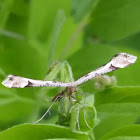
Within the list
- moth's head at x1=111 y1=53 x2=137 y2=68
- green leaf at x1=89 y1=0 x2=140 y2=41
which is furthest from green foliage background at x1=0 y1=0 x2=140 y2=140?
moth's head at x1=111 y1=53 x2=137 y2=68

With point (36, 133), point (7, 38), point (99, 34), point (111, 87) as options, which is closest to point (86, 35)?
point (99, 34)

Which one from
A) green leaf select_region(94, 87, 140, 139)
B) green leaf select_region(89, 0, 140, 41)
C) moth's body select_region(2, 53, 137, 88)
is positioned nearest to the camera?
moth's body select_region(2, 53, 137, 88)

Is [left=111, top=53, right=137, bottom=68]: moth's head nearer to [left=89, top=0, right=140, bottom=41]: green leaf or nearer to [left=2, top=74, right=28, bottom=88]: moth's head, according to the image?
[left=2, top=74, right=28, bottom=88]: moth's head

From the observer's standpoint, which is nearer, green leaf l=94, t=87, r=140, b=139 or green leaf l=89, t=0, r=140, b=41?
green leaf l=94, t=87, r=140, b=139

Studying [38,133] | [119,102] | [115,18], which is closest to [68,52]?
[115,18]

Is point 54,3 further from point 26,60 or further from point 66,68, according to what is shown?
point 66,68

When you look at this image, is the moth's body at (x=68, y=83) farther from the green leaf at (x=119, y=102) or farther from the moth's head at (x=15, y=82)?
the green leaf at (x=119, y=102)

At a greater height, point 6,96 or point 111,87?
point 6,96
